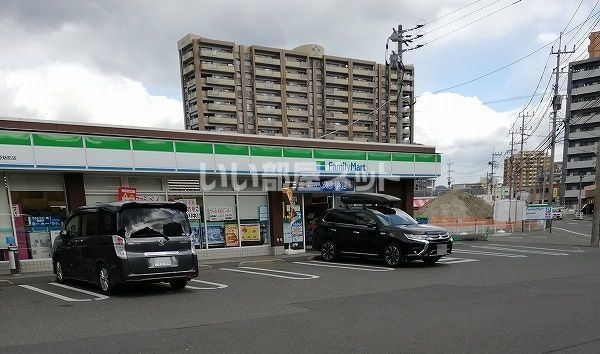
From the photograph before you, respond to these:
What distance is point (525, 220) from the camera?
31.8 metres

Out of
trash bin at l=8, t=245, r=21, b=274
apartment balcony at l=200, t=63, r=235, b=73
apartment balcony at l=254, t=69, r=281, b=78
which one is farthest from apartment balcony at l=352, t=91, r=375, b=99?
trash bin at l=8, t=245, r=21, b=274

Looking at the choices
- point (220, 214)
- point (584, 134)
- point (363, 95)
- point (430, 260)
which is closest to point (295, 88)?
point (363, 95)

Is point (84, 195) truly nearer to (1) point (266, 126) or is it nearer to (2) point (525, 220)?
(2) point (525, 220)

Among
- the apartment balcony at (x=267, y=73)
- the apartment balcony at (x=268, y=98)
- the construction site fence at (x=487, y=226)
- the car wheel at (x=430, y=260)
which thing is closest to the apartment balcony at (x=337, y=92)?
the apartment balcony at (x=267, y=73)

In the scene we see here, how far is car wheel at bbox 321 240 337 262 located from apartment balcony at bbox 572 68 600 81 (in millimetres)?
87415

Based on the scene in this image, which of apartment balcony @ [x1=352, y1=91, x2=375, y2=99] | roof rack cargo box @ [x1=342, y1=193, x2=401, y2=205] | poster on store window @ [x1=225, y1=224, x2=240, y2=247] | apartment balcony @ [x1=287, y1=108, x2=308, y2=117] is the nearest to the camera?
roof rack cargo box @ [x1=342, y1=193, x2=401, y2=205]

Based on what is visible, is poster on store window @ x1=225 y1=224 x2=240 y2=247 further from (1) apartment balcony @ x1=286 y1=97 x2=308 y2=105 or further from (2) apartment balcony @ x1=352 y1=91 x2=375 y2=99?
(2) apartment balcony @ x1=352 y1=91 x2=375 y2=99

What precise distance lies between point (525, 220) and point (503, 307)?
27491mm

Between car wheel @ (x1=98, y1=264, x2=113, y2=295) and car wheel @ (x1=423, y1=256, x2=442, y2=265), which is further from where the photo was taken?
car wheel @ (x1=423, y1=256, x2=442, y2=265)

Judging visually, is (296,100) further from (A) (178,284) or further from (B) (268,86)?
(A) (178,284)

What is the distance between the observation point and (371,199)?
1459cm

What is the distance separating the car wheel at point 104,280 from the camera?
8.86 m

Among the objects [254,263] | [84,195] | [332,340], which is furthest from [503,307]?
[84,195]

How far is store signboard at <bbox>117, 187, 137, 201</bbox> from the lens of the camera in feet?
43.3
